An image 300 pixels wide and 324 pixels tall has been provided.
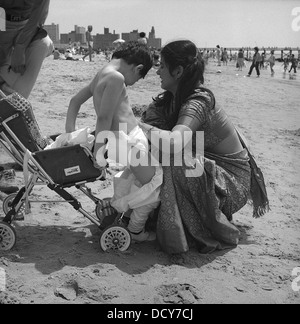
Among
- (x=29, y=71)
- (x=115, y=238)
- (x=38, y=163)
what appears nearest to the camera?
(x=38, y=163)

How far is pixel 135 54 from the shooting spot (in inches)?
127

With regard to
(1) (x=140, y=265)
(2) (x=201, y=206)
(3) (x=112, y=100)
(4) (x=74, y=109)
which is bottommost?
(1) (x=140, y=265)

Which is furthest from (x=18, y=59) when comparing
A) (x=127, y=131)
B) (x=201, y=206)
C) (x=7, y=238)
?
(x=201, y=206)

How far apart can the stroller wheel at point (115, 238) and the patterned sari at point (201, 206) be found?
8.7 inches

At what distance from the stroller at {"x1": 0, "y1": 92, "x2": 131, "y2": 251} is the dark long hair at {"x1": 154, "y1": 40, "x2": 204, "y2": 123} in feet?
2.48

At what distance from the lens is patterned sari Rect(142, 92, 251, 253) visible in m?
2.94

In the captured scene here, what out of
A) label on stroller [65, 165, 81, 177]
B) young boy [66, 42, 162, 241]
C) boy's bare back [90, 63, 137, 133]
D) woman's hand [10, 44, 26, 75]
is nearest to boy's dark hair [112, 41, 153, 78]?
young boy [66, 42, 162, 241]

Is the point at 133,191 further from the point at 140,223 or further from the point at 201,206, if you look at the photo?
the point at 201,206

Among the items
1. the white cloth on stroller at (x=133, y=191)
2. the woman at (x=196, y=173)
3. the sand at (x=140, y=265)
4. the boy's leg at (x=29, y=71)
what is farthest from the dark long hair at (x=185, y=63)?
the boy's leg at (x=29, y=71)

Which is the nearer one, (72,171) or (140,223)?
(72,171)

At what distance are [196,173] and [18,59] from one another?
195 centimetres

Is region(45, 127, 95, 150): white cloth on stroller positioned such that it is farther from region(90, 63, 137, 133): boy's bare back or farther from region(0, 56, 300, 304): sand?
region(0, 56, 300, 304): sand

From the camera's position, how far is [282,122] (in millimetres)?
8617
